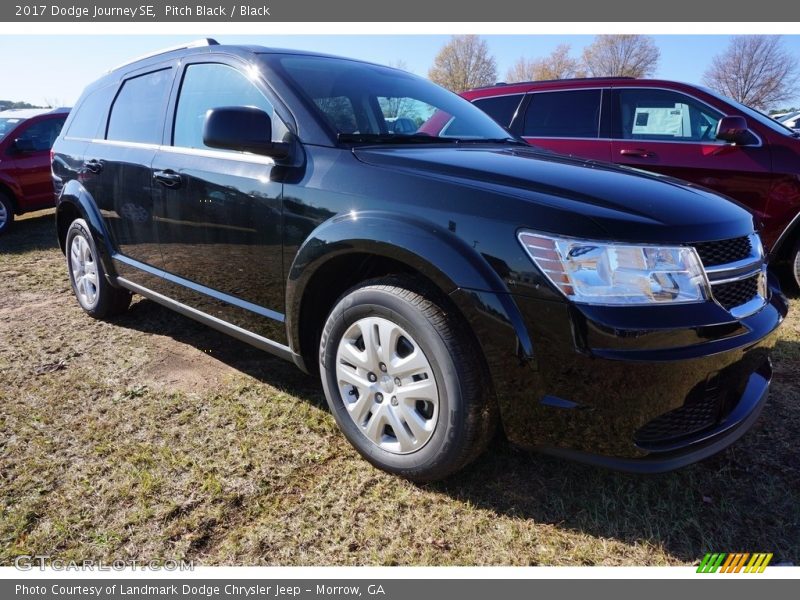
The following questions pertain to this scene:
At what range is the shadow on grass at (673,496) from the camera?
6.27 ft

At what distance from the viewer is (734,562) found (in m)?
1.81

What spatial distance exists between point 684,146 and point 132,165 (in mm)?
4235

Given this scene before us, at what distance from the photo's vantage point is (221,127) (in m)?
2.21

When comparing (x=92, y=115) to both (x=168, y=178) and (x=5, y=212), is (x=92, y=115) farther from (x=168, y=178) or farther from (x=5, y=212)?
(x=5, y=212)

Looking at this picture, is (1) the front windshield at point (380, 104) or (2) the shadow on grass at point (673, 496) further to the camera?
(1) the front windshield at point (380, 104)

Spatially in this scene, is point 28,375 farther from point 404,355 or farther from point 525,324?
point 525,324

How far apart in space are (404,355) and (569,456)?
697 millimetres

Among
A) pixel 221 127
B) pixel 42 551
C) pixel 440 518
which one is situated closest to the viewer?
pixel 42 551

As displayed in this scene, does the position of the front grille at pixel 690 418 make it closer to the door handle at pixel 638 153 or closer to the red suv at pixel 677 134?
the red suv at pixel 677 134

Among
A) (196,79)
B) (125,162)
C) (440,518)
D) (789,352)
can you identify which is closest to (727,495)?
(440,518)

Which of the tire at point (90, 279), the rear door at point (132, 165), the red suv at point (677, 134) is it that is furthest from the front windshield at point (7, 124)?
the red suv at point (677, 134)

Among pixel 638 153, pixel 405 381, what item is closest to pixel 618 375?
pixel 405 381

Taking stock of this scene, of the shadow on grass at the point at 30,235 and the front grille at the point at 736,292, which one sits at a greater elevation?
the front grille at the point at 736,292

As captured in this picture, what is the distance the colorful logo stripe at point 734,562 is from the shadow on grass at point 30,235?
770cm
